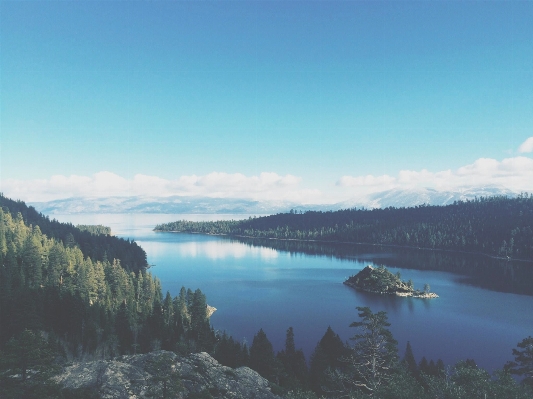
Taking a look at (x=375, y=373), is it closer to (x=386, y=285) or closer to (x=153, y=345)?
(x=153, y=345)

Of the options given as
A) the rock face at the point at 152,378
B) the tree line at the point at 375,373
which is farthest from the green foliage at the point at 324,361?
the rock face at the point at 152,378

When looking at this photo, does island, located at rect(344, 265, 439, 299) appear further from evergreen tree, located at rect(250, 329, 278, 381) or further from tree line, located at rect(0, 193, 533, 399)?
evergreen tree, located at rect(250, 329, 278, 381)

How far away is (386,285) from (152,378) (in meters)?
109

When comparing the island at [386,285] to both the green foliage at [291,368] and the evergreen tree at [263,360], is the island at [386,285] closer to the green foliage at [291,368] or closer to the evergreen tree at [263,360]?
the green foliage at [291,368]

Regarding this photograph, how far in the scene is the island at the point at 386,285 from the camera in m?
118

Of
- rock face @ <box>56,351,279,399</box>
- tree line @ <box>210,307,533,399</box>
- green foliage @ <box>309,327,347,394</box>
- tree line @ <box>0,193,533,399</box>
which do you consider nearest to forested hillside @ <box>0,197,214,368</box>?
tree line @ <box>0,193,533,399</box>

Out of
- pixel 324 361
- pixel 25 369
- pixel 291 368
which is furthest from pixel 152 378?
pixel 324 361

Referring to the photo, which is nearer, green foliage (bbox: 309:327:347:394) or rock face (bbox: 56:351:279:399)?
rock face (bbox: 56:351:279:399)

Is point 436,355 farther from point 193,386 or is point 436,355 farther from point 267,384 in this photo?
point 193,386

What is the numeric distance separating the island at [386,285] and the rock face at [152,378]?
9357 cm

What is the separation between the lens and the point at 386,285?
122250mm

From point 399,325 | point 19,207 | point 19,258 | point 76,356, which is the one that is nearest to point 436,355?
point 399,325

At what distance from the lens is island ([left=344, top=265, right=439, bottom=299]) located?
118438mm

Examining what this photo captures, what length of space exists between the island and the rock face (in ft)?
307
